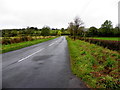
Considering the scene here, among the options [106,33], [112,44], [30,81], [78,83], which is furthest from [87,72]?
[106,33]

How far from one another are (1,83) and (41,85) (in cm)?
189

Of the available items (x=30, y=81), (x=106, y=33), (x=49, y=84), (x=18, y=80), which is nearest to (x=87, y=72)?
(x=49, y=84)

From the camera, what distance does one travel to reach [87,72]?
443 cm

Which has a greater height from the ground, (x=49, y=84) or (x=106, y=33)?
(x=106, y=33)

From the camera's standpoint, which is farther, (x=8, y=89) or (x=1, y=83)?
(x=1, y=83)

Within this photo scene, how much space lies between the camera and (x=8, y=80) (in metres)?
3.82

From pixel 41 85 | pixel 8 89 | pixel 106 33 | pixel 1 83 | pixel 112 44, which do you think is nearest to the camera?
pixel 8 89

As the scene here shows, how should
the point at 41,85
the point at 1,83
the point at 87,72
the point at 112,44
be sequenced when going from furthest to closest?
the point at 112,44, the point at 87,72, the point at 1,83, the point at 41,85

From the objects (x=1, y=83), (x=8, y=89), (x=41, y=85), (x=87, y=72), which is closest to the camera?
(x=8, y=89)

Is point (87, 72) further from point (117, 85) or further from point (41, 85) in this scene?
point (41, 85)

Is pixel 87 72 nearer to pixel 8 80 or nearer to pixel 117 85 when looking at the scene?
pixel 117 85

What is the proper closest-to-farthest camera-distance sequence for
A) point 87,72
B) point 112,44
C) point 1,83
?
point 1,83 < point 87,72 < point 112,44

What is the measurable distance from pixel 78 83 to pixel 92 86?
577 mm

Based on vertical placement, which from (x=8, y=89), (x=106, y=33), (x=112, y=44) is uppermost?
(x=106, y=33)
